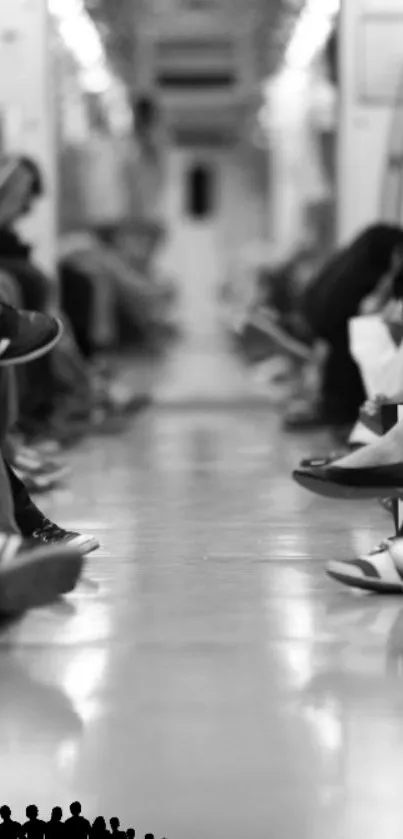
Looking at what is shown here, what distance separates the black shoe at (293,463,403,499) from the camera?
2.60m

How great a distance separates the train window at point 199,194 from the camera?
75.5 ft

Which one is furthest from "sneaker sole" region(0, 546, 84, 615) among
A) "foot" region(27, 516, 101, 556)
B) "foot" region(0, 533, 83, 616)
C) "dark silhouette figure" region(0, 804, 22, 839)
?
"dark silhouette figure" region(0, 804, 22, 839)

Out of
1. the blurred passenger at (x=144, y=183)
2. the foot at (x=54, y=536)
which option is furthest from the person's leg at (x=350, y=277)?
the blurred passenger at (x=144, y=183)

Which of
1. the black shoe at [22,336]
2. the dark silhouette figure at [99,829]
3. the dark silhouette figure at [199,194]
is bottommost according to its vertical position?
the dark silhouette figure at [199,194]

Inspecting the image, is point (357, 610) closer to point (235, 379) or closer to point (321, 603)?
point (321, 603)

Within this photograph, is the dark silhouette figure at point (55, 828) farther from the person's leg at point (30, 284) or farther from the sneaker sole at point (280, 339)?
the sneaker sole at point (280, 339)

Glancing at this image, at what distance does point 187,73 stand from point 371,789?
14.0 m

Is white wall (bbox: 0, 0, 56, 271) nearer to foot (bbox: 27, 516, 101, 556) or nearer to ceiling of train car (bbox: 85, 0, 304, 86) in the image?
ceiling of train car (bbox: 85, 0, 304, 86)

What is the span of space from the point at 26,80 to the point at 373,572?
173 inches

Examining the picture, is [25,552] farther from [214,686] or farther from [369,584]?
[369,584]

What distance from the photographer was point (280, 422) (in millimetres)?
6422

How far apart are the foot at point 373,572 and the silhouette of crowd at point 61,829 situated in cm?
116

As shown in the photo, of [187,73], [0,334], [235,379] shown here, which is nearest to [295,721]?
[0,334]

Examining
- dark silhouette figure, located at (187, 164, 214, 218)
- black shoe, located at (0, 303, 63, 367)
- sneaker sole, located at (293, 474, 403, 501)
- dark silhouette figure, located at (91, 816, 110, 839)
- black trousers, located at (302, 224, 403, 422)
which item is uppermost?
black shoe, located at (0, 303, 63, 367)
